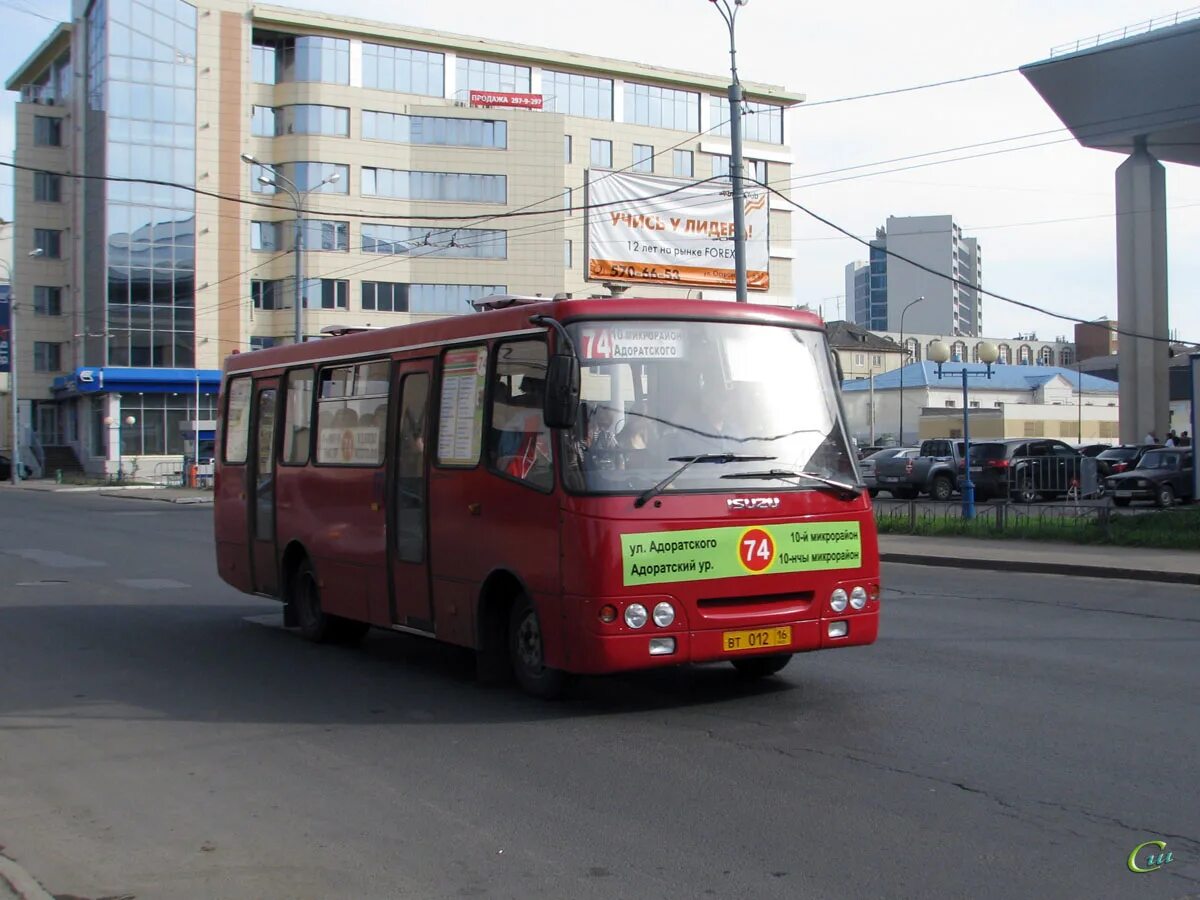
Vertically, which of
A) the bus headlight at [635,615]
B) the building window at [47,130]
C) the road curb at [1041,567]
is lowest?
the road curb at [1041,567]

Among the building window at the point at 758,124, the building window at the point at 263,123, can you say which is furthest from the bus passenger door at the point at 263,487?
the building window at the point at 758,124

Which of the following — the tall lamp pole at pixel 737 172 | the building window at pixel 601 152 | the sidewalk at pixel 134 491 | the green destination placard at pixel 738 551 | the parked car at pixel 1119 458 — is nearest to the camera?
the green destination placard at pixel 738 551

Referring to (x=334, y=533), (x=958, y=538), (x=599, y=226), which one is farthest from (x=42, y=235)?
(x=334, y=533)

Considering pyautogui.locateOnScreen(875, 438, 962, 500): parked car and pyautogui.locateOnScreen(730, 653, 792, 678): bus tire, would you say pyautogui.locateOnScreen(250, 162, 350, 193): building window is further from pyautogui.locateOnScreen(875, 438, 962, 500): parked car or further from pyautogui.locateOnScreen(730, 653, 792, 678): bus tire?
pyautogui.locateOnScreen(730, 653, 792, 678): bus tire

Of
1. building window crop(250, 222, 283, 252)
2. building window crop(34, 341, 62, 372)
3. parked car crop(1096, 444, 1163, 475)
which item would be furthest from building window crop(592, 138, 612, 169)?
parked car crop(1096, 444, 1163, 475)

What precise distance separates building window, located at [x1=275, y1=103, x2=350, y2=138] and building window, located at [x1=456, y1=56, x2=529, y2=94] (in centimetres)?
650

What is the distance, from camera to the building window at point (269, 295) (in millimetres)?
66062

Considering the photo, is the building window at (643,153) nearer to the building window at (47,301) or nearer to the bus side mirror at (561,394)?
the building window at (47,301)

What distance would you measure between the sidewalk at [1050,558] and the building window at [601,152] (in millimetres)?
51353

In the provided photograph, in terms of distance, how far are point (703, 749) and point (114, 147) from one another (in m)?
62.1

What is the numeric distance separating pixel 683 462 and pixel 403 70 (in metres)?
61.9

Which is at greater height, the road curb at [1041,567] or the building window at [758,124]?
the building window at [758,124]

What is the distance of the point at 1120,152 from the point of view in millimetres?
58281

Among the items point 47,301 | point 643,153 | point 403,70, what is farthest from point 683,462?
point 47,301
